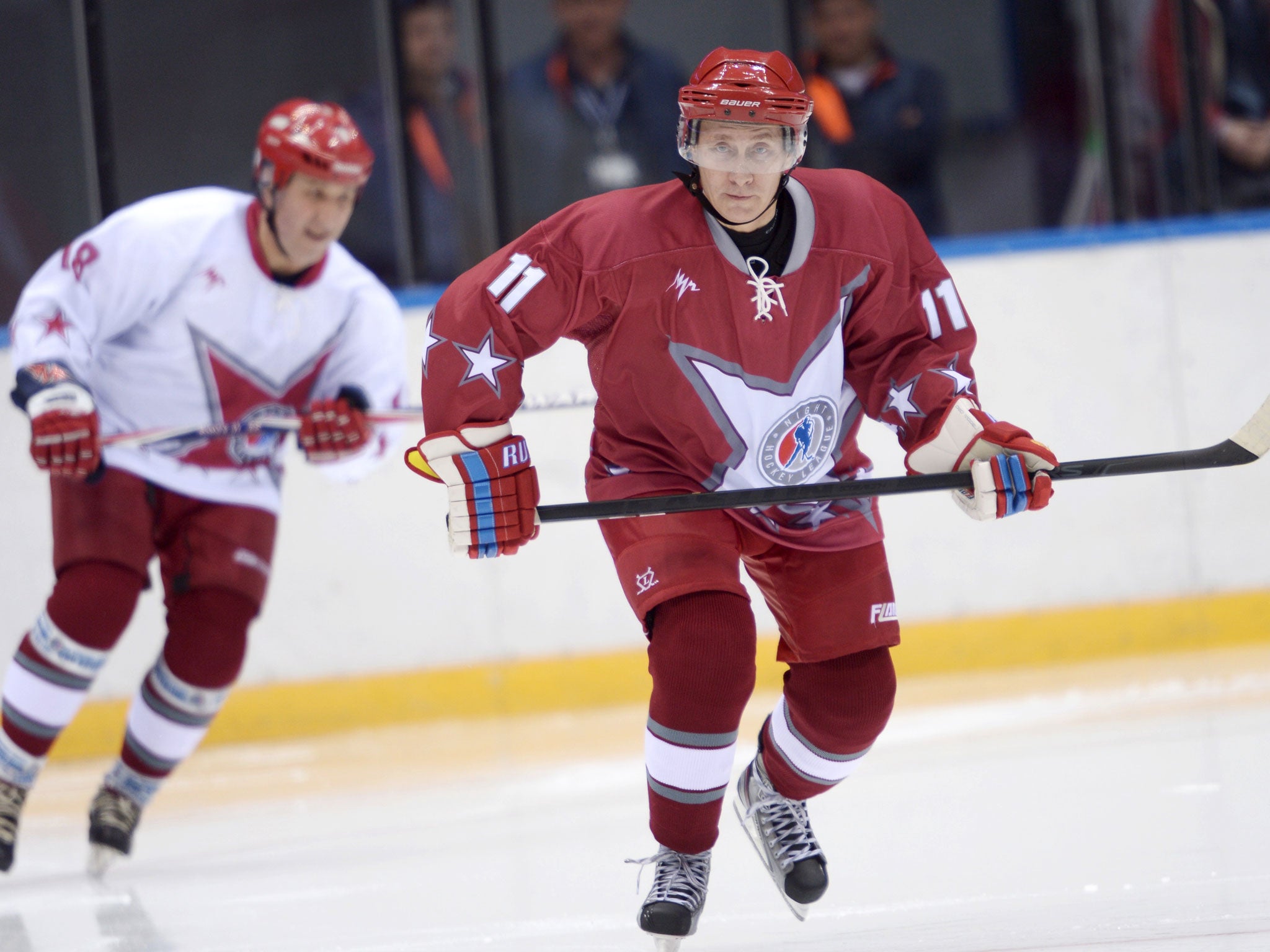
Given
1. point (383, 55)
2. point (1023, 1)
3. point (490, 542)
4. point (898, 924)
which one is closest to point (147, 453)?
point (490, 542)

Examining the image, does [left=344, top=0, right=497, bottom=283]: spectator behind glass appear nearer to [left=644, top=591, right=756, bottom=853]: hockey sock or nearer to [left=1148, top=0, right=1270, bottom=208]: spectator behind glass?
[left=1148, top=0, right=1270, bottom=208]: spectator behind glass

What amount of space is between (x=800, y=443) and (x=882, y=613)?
25cm

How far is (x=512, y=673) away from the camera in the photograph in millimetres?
3951

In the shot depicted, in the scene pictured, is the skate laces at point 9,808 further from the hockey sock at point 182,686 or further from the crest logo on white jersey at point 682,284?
the crest logo on white jersey at point 682,284

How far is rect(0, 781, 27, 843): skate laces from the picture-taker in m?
2.63

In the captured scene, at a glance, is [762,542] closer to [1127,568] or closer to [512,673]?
[512,673]

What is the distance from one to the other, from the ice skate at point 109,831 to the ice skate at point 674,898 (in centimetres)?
120

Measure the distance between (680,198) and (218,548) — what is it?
1268 mm

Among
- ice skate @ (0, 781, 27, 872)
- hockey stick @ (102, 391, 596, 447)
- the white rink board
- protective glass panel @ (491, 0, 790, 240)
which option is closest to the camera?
ice skate @ (0, 781, 27, 872)

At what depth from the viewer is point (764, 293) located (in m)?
1.97

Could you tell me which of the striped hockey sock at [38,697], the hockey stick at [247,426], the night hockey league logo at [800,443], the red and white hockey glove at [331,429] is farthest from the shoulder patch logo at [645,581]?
the striped hockey sock at [38,697]

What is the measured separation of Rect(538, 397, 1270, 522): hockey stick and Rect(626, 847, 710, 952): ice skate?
440 millimetres

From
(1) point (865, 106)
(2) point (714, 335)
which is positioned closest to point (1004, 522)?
(1) point (865, 106)

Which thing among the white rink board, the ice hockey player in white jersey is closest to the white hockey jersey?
the ice hockey player in white jersey
